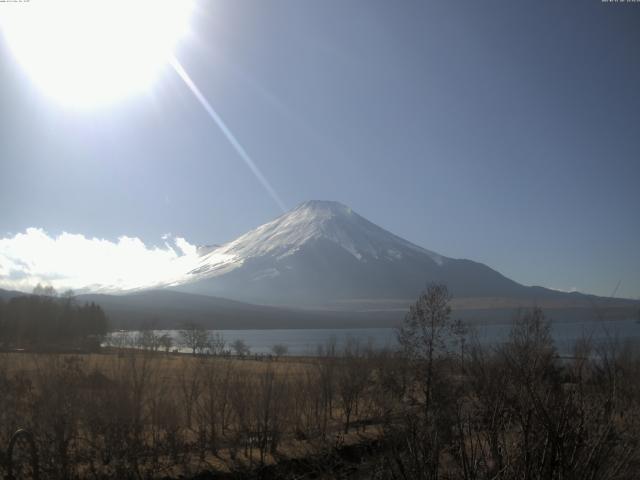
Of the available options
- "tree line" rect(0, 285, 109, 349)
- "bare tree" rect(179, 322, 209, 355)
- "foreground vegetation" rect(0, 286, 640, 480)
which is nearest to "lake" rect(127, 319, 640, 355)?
"foreground vegetation" rect(0, 286, 640, 480)

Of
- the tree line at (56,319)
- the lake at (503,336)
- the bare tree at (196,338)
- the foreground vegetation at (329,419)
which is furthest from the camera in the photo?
the bare tree at (196,338)

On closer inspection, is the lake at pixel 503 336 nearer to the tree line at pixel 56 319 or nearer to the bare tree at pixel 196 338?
the bare tree at pixel 196 338

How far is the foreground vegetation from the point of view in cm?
359

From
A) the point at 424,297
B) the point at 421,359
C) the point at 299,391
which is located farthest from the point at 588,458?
the point at 424,297

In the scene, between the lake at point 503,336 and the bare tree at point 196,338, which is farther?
the bare tree at point 196,338

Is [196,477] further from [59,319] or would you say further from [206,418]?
[59,319]

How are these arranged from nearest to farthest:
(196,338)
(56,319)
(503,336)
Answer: (503,336), (56,319), (196,338)

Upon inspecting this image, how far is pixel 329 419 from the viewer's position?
800 inches

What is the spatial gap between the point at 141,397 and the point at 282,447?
16.7 ft

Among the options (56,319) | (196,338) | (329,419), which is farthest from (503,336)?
(196,338)

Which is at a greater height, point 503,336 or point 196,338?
point 503,336

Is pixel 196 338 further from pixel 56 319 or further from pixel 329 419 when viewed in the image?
pixel 329 419

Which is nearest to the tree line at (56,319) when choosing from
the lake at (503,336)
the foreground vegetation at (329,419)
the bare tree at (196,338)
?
the bare tree at (196,338)

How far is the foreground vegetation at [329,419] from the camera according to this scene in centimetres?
359
